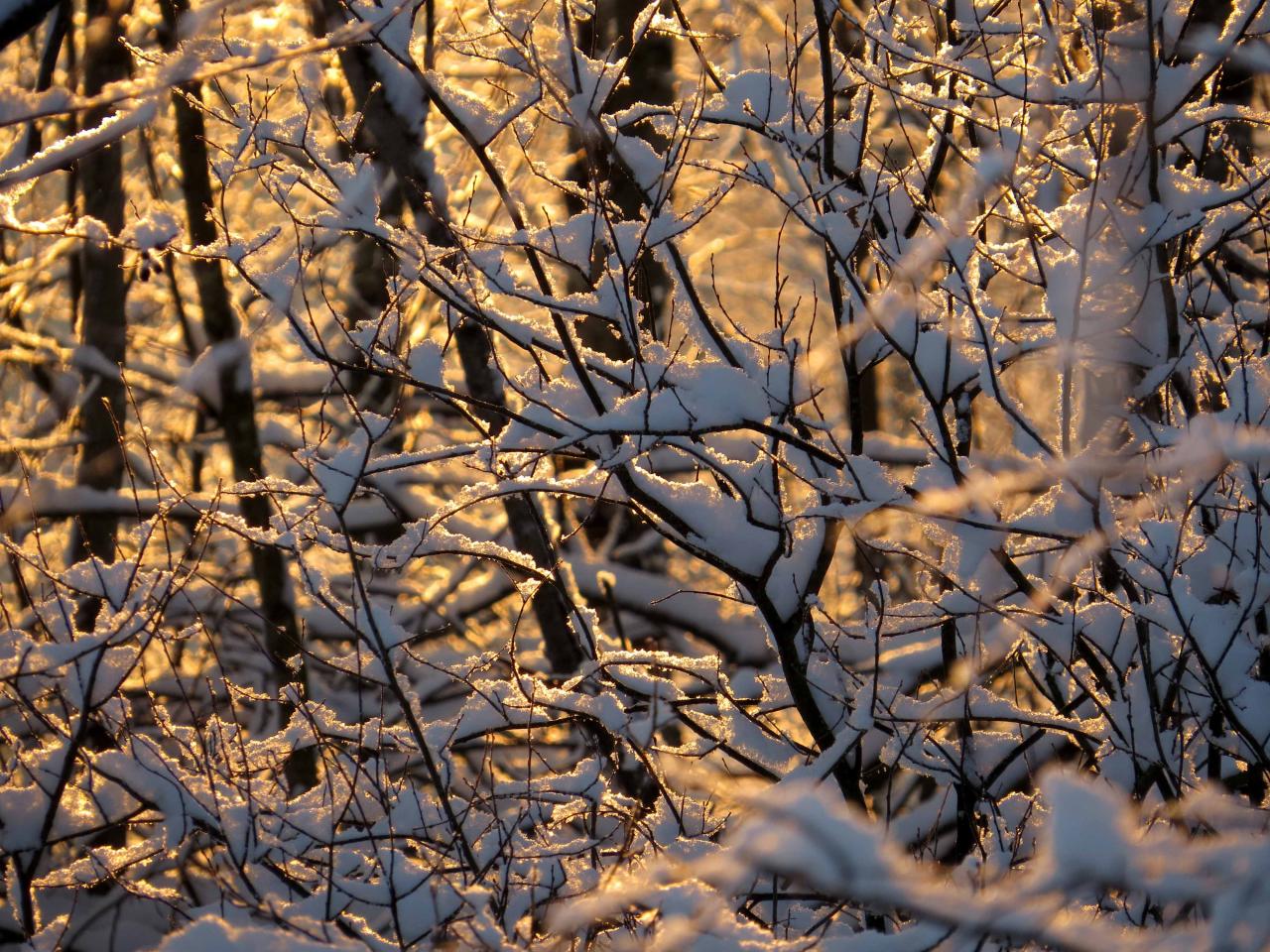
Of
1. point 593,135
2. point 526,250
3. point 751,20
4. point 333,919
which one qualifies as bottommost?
point 333,919

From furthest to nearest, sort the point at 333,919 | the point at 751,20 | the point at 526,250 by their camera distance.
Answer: the point at 751,20, the point at 526,250, the point at 333,919

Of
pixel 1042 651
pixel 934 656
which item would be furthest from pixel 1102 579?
pixel 934 656

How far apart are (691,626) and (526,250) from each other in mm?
3288

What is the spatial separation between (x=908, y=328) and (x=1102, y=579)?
0.95 metres

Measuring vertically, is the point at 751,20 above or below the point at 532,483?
above

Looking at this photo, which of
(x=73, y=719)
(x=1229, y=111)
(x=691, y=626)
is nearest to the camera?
(x=1229, y=111)

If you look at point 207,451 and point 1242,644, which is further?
point 207,451

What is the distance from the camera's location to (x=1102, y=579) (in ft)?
9.89

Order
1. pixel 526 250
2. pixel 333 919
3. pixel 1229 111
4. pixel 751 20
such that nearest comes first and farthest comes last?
pixel 333 919 → pixel 1229 111 → pixel 526 250 → pixel 751 20

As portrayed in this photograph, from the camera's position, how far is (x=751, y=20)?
8438mm

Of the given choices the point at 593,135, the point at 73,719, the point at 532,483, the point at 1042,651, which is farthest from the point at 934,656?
the point at 73,719

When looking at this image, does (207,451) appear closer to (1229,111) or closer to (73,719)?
(73,719)

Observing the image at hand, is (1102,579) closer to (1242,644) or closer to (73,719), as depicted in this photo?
(1242,644)

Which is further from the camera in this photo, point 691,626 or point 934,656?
point 691,626
